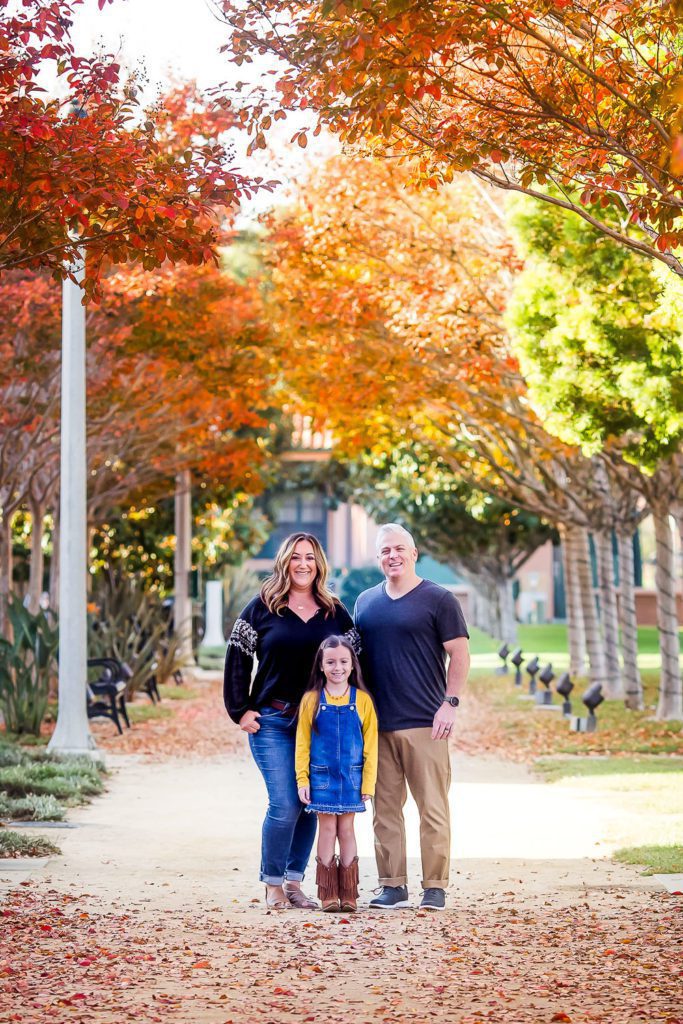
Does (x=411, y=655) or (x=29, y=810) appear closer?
(x=411, y=655)

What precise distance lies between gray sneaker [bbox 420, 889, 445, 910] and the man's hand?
791mm

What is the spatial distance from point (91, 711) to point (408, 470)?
67.1 feet

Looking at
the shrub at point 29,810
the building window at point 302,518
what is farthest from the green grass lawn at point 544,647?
the shrub at point 29,810

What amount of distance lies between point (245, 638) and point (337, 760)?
2.57 feet

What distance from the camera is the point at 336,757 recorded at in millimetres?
7398

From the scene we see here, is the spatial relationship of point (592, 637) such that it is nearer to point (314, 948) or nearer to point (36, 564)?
point (36, 564)

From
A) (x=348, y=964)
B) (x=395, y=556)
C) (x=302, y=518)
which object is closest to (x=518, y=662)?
(x=395, y=556)

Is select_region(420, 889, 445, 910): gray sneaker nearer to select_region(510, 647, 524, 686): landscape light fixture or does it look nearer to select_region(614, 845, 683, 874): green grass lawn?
select_region(614, 845, 683, 874): green grass lawn

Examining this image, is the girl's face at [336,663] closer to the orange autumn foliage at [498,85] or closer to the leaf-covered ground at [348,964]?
the leaf-covered ground at [348,964]

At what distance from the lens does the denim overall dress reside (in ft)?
24.2

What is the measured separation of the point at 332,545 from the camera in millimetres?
56469

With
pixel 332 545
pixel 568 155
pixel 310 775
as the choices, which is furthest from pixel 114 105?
pixel 332 545

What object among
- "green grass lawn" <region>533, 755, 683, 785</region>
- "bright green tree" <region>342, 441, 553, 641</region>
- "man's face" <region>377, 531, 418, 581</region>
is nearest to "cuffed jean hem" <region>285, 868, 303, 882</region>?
"man's face" <region>377, 531, 418, 581</region>

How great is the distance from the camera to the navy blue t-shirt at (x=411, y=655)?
7578 mm
